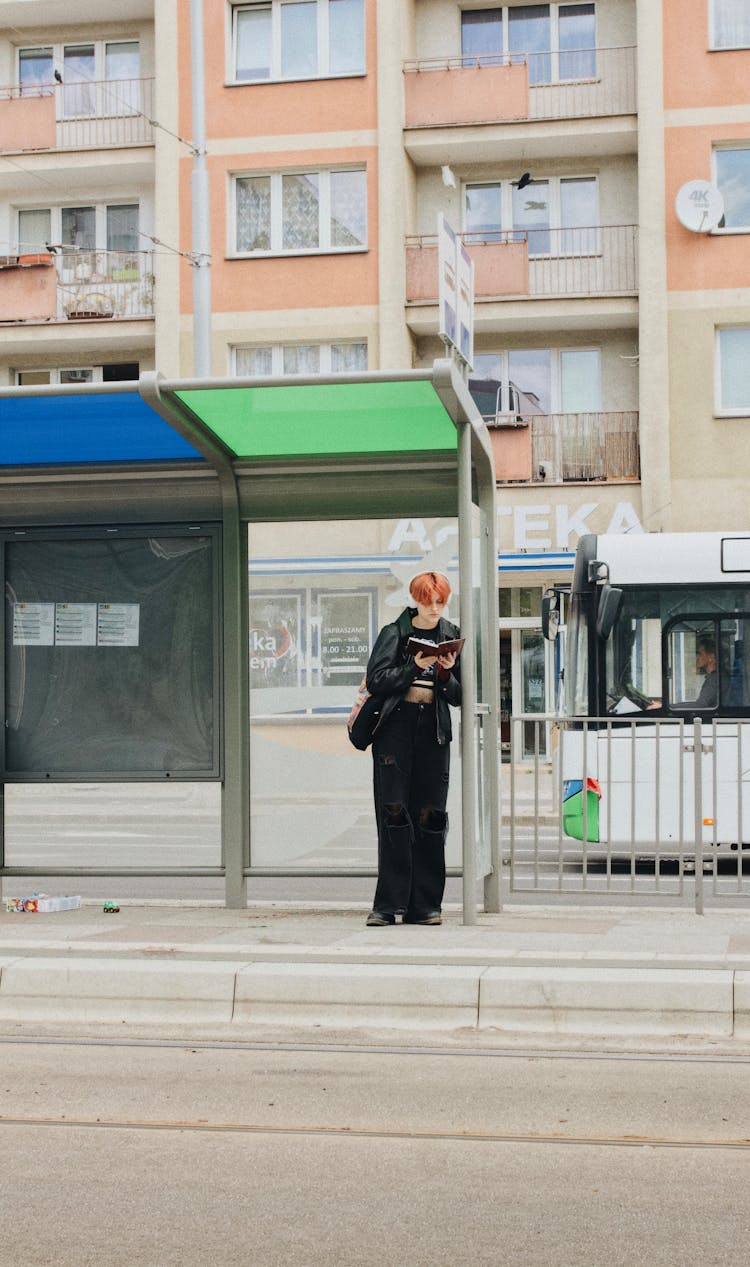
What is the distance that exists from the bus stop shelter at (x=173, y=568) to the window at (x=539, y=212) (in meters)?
19.5

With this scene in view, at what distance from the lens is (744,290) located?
2678 centimetres

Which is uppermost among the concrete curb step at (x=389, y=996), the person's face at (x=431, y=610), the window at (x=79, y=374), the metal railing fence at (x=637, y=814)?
the window at (x=79, y=374)

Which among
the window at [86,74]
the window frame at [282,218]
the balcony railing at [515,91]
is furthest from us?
the window at [86,74]

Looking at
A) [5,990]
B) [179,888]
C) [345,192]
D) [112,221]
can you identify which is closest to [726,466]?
[345,192]

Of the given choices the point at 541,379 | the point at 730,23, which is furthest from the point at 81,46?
the point at 730,23

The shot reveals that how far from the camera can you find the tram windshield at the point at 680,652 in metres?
14.0

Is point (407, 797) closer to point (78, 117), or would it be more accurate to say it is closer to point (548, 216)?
point (548, 216)

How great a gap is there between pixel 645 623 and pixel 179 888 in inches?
176

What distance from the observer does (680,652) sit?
14031 millimetres

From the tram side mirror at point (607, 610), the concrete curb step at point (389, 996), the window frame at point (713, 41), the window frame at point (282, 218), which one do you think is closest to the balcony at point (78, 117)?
the window frame at point (282, 218)

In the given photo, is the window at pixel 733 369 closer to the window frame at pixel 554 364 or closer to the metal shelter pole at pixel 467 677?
the window frame at pixel 554 364

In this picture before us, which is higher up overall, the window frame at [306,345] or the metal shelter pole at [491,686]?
the window frame at [306,345]

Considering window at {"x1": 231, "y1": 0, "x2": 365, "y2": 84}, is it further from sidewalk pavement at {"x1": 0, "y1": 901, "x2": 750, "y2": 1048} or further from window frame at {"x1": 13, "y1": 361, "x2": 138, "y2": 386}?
sidewalk pavement at {"x1": 0, "y1": 901, "x2": 750, "y2": 1048}

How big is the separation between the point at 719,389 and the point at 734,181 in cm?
338
